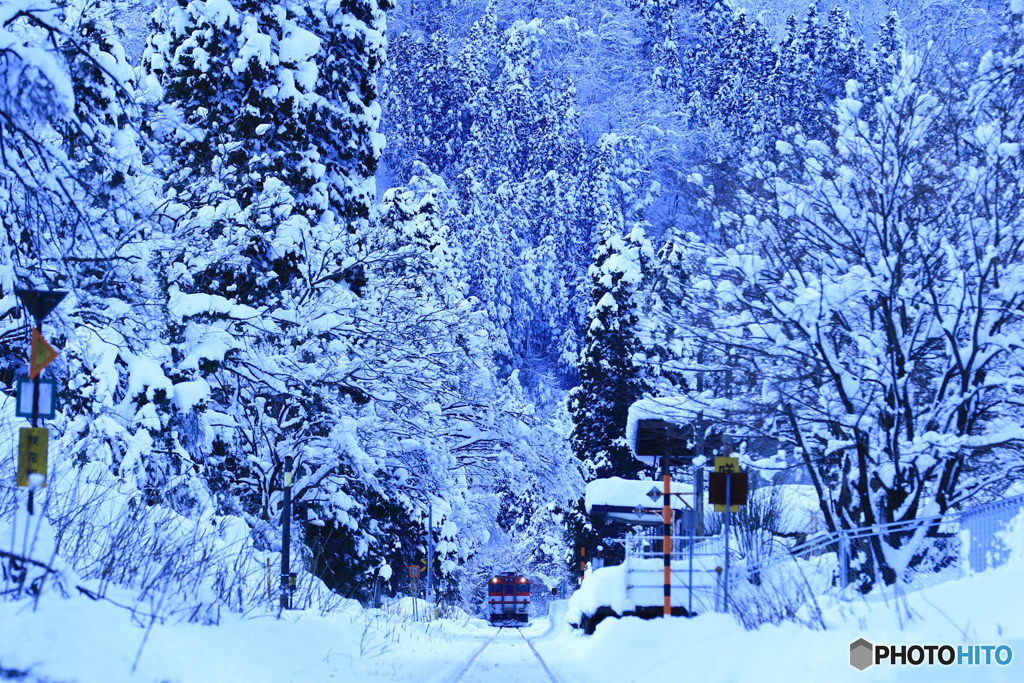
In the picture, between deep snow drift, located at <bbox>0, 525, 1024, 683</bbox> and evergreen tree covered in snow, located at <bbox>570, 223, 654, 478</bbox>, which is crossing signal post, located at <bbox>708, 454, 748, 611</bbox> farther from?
evergreen tree covered in snow, located at <bbox>570, 223, 654, 478</bbox>

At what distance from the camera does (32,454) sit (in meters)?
9.02

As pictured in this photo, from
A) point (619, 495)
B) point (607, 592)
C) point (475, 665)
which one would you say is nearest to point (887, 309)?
point (475, 665)

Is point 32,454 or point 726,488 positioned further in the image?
point 726,488

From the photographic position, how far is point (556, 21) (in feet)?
500

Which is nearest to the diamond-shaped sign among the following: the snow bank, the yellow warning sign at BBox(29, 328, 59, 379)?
the yellow warning sign at BBox(29, 328, 59, 379)

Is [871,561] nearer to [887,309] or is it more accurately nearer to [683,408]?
[683,408]

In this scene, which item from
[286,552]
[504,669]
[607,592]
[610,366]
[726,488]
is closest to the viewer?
[504,669]

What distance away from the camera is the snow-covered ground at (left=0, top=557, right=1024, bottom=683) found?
297 inches

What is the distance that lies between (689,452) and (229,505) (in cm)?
907
